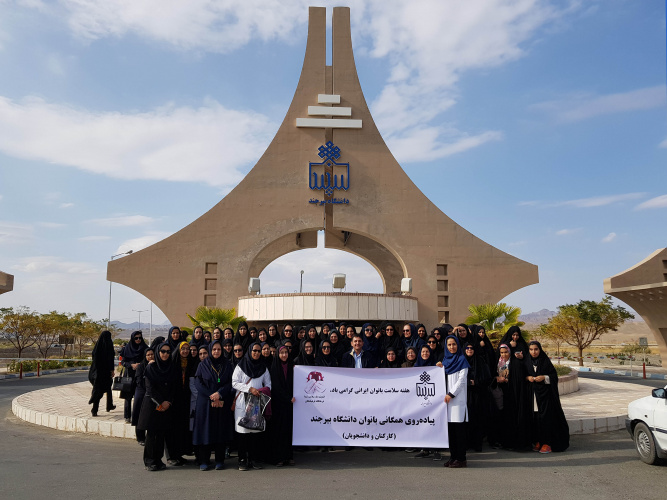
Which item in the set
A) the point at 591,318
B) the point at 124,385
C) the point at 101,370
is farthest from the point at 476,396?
the point at 591,318

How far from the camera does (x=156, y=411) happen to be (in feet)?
20.1

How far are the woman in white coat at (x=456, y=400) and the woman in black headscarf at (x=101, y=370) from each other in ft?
20.1

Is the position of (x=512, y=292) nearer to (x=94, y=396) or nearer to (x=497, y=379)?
(x=497, y=379)

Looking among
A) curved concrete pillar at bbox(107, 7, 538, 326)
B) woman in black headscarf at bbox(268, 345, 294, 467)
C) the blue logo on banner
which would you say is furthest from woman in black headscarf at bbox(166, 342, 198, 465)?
the blue logo on banner

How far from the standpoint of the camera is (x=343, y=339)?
9.05m

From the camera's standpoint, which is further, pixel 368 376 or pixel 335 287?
pixel 335 287

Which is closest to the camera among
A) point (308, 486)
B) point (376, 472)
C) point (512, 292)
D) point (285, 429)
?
point (308, 486)

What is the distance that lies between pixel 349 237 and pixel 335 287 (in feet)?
26.2

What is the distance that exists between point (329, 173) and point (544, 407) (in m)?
14.1

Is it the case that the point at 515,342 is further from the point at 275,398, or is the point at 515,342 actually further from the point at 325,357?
the point at 275,398

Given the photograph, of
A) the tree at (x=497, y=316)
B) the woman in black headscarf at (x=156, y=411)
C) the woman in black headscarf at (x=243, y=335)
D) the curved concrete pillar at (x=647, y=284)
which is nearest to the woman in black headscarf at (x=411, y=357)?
the woman in black headscarf at (x=156, y=411)

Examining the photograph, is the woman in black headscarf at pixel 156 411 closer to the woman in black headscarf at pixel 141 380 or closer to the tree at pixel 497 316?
the woman in black headscarf at pixel 141 380

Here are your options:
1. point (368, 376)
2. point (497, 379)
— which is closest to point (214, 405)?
point (368, 376)

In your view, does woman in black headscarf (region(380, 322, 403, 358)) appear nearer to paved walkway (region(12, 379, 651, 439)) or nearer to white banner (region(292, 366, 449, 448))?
white banner (region(292, 366, 449, 448))
